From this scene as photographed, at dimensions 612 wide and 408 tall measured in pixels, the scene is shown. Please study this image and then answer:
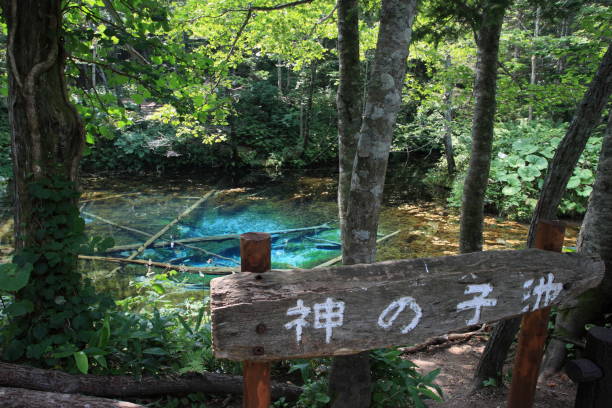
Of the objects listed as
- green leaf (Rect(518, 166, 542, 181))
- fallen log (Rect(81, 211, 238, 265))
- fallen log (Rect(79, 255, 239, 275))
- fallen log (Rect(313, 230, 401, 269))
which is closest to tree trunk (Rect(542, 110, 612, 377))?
fallen log (Rect(313, 230, 401, 269))

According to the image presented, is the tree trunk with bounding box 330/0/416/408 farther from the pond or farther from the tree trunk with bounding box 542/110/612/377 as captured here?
the pond

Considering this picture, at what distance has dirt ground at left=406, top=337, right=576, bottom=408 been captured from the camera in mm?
3003

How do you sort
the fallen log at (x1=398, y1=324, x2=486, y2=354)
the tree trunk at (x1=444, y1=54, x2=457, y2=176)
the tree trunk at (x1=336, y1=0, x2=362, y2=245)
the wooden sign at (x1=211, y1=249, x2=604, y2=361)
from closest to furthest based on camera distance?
the wooden sign at (x1=211, y1=249, x2=604, y2=361)
the tree trunk at (x1=336, y1=0, x2=362, y2=245)
the fallen log at (x1=398, y1=324, x2=486, y2=354)
the tree trunk at (x1=444, y1=54, x2=457, y2=176)

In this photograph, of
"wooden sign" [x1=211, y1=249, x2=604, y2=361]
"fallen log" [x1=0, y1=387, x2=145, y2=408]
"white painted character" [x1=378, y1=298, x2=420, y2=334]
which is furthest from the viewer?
"fallen log" [x1=0, y1=387, x2=145, y2=408]

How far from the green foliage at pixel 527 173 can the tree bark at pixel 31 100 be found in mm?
10042

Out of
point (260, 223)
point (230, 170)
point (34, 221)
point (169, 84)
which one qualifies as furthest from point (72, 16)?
point (230, 170)

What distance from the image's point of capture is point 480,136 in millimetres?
4047

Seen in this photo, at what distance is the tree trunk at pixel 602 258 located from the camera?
10.6ft

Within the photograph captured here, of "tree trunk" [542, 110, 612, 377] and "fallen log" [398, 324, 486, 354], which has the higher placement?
"tree trunk" [542, 110, 612, 377]

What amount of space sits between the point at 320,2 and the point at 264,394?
657cm

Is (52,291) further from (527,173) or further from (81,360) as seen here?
(527,173)

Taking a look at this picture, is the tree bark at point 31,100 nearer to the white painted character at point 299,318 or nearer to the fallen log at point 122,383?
the fallen log at point 122,383

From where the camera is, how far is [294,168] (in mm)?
16562

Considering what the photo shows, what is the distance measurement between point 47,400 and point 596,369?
9.00 ft
